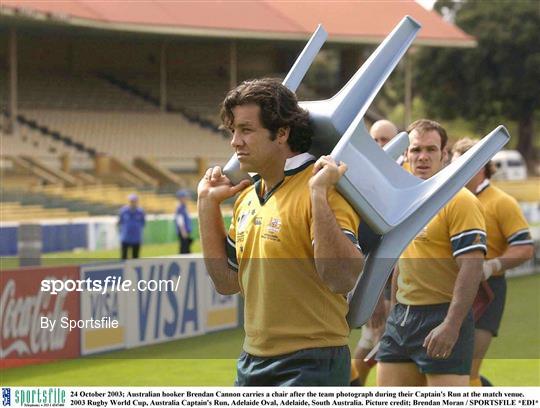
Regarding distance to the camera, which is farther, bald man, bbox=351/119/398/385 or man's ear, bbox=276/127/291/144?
bald man, bbox=351/119/398/385

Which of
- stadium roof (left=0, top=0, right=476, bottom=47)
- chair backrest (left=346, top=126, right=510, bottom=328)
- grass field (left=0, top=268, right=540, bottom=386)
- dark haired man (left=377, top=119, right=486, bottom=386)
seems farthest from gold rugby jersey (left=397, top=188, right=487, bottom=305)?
stadium roof (left=0, top=0, right=476, bottom=47)

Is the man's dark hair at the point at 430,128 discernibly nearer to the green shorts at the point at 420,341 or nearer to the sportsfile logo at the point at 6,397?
the green shorts at the point at 420,341

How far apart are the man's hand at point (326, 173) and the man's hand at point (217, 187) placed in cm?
51

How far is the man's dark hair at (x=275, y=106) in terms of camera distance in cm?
356

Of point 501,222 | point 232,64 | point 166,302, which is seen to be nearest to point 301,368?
point 501,222

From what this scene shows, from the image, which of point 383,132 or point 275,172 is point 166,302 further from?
point 275,172

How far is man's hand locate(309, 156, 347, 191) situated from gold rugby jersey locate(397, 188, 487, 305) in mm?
1924

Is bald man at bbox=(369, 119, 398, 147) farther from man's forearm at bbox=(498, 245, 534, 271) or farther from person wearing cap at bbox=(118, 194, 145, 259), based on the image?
person wearing cap at bbox=(118, 194, 145, 259)

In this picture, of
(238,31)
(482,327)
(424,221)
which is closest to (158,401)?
(424,221)

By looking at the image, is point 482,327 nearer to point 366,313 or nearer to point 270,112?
point 366,313

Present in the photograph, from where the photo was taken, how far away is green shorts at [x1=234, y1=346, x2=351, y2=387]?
12.2ft

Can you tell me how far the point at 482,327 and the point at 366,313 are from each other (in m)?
2.91

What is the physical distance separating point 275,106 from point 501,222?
3.32 meters

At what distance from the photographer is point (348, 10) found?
96.6ft
